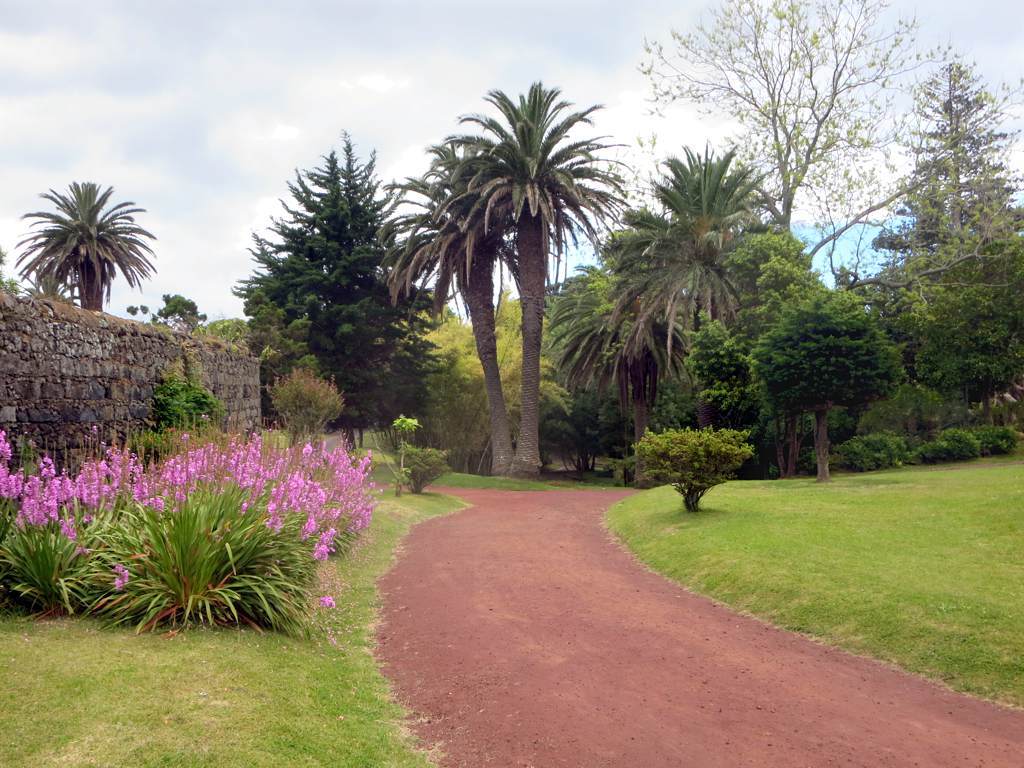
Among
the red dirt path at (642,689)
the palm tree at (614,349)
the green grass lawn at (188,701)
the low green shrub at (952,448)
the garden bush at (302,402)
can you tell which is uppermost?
the palm tree at (614,349)

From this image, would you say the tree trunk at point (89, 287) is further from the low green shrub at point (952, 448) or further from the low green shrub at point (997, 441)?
the low green shrub at point (997, 441)

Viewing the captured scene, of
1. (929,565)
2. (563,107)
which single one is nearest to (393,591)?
(929,565)

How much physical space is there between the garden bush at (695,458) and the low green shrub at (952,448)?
53.9 ft

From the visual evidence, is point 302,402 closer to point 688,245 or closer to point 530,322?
point 530,322

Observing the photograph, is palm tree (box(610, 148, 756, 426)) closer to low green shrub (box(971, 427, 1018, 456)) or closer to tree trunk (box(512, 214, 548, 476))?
tree trunk (box(512, 214, 548, 476))

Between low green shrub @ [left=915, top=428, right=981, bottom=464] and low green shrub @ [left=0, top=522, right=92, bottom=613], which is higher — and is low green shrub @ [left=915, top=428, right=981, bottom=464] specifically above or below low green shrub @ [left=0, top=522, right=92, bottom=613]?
above

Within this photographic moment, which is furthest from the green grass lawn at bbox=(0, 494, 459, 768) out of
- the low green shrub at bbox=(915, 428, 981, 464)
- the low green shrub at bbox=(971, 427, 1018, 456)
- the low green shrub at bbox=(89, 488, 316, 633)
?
the low green shrub at bbox=(971, 427, 1018, 456)

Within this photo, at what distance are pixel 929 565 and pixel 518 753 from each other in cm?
631

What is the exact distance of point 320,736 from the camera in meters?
4.93

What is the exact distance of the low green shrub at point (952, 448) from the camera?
27078 millimetres

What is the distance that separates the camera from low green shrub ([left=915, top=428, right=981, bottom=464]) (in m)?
27.1

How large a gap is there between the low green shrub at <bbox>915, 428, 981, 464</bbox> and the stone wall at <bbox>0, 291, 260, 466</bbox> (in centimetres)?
2503

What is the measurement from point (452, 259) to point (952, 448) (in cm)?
1993

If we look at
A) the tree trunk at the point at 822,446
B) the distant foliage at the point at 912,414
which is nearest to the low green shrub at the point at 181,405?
the tree trunk at the point at 822,446
